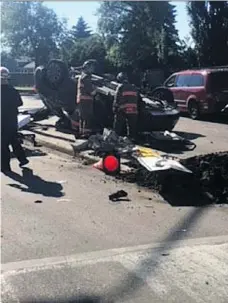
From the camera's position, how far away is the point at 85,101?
13586 millimetres

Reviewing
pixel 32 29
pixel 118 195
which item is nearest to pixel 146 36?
pixel 32 29

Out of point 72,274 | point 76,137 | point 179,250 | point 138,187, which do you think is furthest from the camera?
point 76,137

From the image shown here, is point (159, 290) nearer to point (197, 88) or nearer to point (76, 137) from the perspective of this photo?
point (76, 137)

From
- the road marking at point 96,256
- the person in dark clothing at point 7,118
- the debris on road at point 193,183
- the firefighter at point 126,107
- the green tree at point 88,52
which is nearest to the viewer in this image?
the road marking at point 96,256

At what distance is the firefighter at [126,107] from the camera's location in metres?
12.9

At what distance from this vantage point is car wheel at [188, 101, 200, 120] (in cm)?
2073

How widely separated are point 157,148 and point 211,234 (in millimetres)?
6195

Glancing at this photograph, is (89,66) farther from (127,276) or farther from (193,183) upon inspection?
(127,276)

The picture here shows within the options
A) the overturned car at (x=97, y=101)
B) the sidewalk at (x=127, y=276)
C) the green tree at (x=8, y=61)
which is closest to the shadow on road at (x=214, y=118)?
the overturned car at (x=97, y=101)

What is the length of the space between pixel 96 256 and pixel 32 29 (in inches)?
2181

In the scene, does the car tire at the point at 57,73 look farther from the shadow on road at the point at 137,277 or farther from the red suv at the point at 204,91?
the shadow on road at the point at 137,277

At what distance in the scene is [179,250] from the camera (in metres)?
5.68

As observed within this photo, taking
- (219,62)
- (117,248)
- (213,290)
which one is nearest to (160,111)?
(117,248)

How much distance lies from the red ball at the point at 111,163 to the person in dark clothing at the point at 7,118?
1.62 metres
